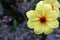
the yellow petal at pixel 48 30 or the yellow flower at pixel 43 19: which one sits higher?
the yellow flower at pixel 43 19

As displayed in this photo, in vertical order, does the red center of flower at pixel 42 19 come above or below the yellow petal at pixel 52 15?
below

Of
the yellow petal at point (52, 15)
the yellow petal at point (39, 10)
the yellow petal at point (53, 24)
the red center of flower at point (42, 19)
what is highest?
the yellow petal at point (39, 10)

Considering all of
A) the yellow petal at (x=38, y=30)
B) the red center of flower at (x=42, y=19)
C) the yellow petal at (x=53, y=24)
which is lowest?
the yellow petal at (x=38, y=30)

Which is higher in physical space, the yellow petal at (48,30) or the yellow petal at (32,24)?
the yellow petal at (32,24)

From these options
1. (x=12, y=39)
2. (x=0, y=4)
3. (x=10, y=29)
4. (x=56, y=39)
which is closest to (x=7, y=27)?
(x=10, y=29)

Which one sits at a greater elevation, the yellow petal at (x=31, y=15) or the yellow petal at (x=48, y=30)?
the yellow petal at (x=31, y=15)

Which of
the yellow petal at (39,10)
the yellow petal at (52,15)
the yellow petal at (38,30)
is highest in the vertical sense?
the yellow petal at (39,10)

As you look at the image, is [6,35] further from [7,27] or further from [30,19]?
[30,19]

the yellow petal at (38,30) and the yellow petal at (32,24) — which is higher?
the yellow petal at (32,24)

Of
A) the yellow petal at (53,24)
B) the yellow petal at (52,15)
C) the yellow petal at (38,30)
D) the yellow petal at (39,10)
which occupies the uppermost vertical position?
the yellow petal at (39,10)
